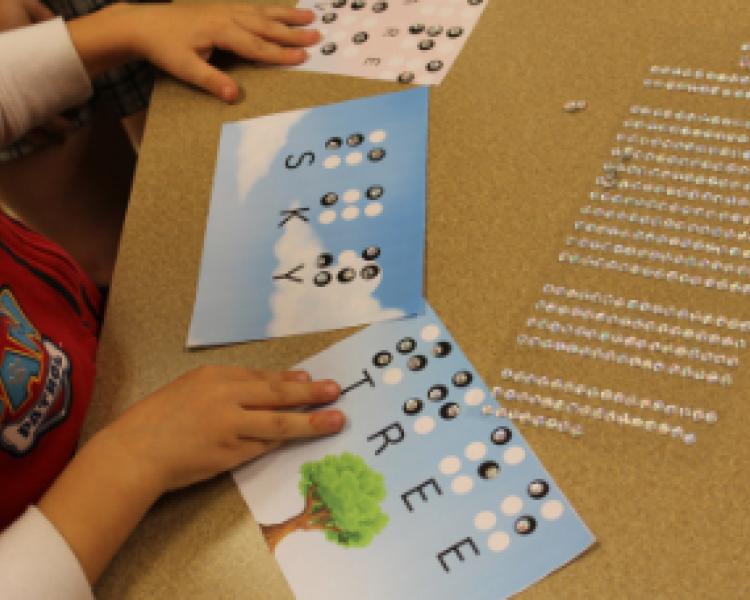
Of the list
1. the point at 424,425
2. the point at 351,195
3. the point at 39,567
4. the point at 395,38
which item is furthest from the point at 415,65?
the point at 39,567

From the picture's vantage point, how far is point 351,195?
29.9 inches

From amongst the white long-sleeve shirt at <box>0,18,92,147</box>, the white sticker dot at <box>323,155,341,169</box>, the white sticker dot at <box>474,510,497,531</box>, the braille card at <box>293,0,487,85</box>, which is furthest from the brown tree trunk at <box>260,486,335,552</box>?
the white long-sleeve shirt at <box>0,18,92,147</box>

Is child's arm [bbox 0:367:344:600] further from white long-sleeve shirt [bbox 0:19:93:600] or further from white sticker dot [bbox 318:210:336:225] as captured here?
white long-sleeve shirt [bbox 0:19:93:600]

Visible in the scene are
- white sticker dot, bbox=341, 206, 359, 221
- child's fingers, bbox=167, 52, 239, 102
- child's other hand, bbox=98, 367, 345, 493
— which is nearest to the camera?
child's other hand, bbox=98, 367, 345, 493

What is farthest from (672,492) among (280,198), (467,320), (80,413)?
(80,413)

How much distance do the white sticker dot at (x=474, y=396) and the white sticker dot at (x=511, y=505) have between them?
3.1 inches

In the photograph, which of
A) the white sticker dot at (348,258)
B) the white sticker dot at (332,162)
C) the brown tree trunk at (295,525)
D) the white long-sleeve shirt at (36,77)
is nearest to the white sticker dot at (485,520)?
the brown tree trunk at (295,525)

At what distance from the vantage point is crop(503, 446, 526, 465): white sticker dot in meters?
0.58

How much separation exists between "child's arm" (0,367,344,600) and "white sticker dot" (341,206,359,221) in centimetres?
16

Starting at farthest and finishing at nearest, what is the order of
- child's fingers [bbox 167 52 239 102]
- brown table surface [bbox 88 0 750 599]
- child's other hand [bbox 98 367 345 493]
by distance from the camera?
1. child's fingers [bbox 167 52 239 102]
2. child's other hand [bbox 98 367 345 493]
3. brown table surface [bbox 88 0 750 599]

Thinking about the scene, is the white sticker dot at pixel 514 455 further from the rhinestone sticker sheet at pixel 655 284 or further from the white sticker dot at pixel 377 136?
the white sticker dot at pixel 377 136

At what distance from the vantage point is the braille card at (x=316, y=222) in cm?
70

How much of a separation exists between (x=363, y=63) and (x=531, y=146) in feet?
0.71

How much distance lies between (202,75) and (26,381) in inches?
14.3
